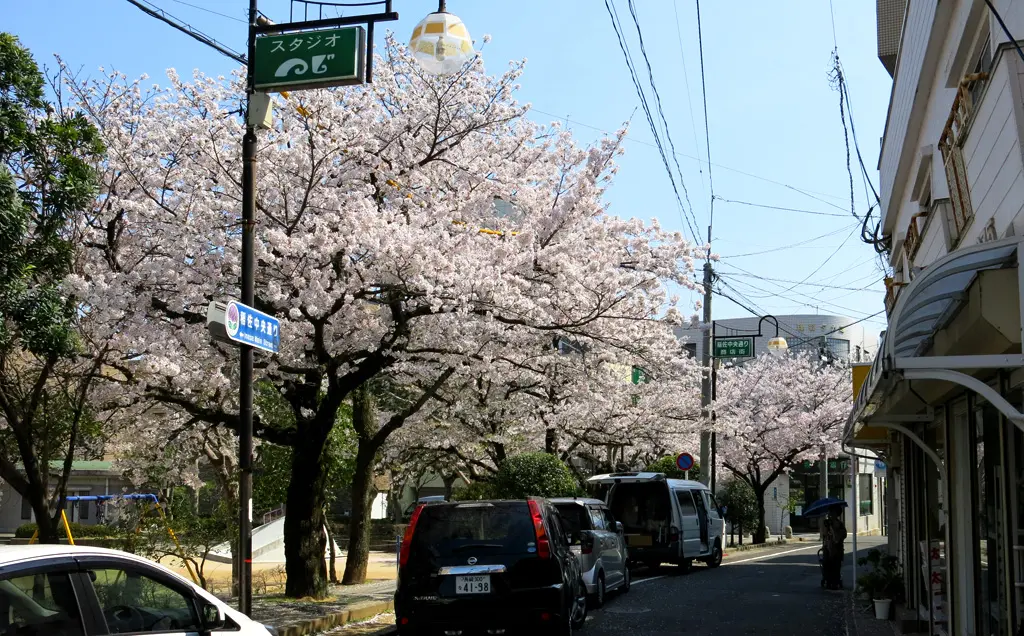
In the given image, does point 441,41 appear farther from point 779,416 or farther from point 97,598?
point 779,416

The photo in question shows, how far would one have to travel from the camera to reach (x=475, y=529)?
35.2 ft

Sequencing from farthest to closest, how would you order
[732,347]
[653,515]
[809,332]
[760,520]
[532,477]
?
[809,332], [760,520], [732,347], [653,515], [532,477]

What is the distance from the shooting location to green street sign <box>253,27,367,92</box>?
9.66 metres

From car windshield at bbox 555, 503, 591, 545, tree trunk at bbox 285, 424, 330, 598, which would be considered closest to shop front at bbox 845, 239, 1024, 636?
car windshield at bbox 555, 503, 591, 545

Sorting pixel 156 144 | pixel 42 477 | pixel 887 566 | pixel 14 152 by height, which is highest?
pixel 156 144

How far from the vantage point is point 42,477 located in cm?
1188

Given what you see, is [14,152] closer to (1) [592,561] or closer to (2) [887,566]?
(1) [592,561]

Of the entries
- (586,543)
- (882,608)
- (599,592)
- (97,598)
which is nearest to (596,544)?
(599,592)

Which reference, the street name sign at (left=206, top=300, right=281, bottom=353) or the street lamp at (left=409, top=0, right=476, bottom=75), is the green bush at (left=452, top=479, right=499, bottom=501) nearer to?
the street name sign at (left=206, top=300, right=281, bottom=353)

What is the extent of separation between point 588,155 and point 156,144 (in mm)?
6584

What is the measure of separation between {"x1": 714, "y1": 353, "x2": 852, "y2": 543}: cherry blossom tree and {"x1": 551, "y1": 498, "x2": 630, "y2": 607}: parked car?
21.1 meters

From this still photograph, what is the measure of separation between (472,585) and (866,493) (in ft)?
181

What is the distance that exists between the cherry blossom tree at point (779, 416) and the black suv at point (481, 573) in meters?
27.9

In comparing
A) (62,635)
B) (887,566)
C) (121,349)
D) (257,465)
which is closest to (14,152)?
(121,349)
